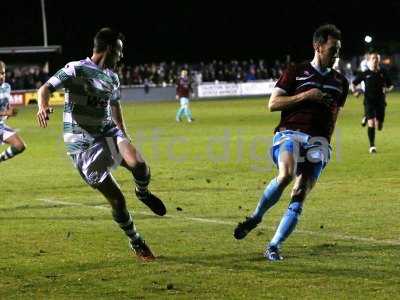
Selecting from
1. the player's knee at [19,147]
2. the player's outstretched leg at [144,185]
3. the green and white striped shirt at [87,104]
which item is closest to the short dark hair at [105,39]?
the green and white striped shirt at [87,104]

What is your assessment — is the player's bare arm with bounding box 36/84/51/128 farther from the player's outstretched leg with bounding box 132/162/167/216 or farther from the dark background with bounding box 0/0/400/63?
the dark background with bounding box 0/0/400/63

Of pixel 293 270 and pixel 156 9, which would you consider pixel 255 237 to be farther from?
pixel 156 9

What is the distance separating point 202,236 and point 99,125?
7.19 feet

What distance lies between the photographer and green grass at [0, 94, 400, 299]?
318 inches

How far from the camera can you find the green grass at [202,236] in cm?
809

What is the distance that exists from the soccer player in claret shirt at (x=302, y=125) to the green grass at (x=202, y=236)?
61 cm

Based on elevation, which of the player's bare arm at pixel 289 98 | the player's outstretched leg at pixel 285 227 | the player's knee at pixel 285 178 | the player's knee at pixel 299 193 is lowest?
the player's outstretched leg at pixel 285 227

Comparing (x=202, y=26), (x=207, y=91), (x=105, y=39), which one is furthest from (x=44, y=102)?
(x=202, y=26)

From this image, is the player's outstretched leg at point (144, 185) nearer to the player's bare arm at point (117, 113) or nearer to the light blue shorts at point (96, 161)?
the light blue shorts at point (96, 161)

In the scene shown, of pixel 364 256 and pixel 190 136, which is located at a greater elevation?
pixel 364 256

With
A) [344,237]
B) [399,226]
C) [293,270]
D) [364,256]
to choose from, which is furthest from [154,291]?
[399,226]

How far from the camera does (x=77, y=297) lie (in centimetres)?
775

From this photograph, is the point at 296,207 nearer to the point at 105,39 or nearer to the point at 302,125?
the point at 302,125

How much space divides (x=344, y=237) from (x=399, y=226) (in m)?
1.04
